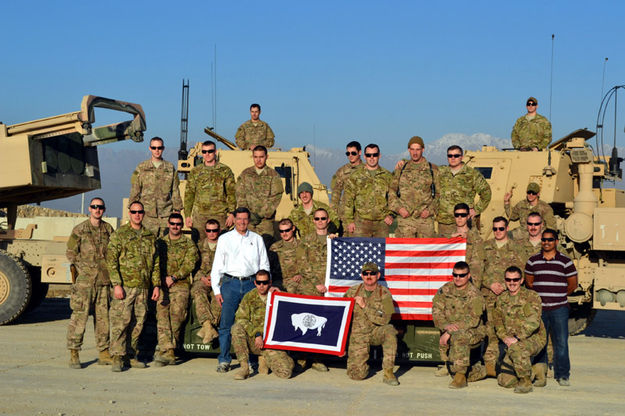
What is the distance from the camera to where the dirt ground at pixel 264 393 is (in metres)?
7.50

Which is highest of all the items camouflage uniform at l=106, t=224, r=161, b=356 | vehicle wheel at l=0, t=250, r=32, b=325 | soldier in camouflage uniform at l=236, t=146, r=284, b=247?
soldier in camouflage uniform at l=236, t=146, r=284, b=247

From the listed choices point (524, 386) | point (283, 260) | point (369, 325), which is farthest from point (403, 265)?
point (524, 386)

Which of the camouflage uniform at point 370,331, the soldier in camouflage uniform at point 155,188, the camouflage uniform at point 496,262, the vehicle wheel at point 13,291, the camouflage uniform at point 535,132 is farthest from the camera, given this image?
the camouflage uniform at point 535,132

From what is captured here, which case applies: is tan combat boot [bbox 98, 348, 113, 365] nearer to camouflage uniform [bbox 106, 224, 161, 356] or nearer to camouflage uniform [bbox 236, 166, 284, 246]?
camouflage uniform [bbox 106, 224, 161, 356]

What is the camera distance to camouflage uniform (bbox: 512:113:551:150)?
14.1m

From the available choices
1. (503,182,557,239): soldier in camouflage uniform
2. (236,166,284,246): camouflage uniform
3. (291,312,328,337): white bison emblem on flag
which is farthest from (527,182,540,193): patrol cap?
(291,312,328,337): white bison emblem on flag

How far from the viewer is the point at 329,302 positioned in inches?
368

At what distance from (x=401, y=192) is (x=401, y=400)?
11.1 ft

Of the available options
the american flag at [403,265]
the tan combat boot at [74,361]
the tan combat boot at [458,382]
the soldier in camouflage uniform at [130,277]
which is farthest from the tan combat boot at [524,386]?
the tan combat boot at [74,361]

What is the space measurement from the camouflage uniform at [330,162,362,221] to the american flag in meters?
1.15

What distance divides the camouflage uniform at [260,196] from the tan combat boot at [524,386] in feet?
13.2

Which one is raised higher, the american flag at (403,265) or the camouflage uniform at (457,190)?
the camouflage uniform at (457,190)

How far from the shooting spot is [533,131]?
46.2ft

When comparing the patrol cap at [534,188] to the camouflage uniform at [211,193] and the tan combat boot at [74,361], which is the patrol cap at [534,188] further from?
the tan combat boot at [74,361]
